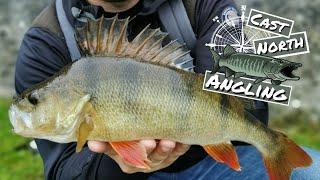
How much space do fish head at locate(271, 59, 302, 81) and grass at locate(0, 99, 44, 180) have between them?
272 cm

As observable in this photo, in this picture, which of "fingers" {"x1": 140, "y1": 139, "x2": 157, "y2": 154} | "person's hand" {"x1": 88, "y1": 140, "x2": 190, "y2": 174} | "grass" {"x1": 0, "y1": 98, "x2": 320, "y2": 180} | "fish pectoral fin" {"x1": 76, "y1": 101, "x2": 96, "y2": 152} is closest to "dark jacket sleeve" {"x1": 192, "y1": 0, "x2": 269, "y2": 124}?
"person's hand" {"x1": 88, "y1": 140, "x2": 190, "y2": 174}

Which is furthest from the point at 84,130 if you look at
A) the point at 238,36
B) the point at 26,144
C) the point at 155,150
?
the point at 26,144

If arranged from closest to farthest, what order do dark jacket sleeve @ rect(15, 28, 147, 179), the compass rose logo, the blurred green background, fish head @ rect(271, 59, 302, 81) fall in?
fish head @ rect(271, 59, 302, 81), the compass rose logo, dark jacket sleeve @ rect(15, 28, 147, 179), the blurred green background

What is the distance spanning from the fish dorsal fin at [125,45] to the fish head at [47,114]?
6.3 inches

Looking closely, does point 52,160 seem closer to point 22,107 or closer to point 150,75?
point 22,107

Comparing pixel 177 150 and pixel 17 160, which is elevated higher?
pixel 177 150

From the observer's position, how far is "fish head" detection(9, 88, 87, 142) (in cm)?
184

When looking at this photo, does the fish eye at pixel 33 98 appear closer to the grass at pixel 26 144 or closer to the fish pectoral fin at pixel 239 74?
the fish pectoral fin at pixel 239 74

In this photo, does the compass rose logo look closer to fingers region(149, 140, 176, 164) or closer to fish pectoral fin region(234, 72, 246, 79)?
fish pectoral fin region(234, 72, 246, 79)

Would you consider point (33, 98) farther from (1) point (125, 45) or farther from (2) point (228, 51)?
(2) point (228, 51)

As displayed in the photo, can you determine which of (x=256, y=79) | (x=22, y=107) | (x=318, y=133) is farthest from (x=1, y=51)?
(x=256, y=79)

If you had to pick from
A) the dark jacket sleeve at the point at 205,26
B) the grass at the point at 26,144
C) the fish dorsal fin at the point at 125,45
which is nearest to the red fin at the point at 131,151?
the fish dorsal fin at the point at 125,45

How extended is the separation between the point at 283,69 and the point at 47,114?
0.67 metres

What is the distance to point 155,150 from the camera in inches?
76.7
